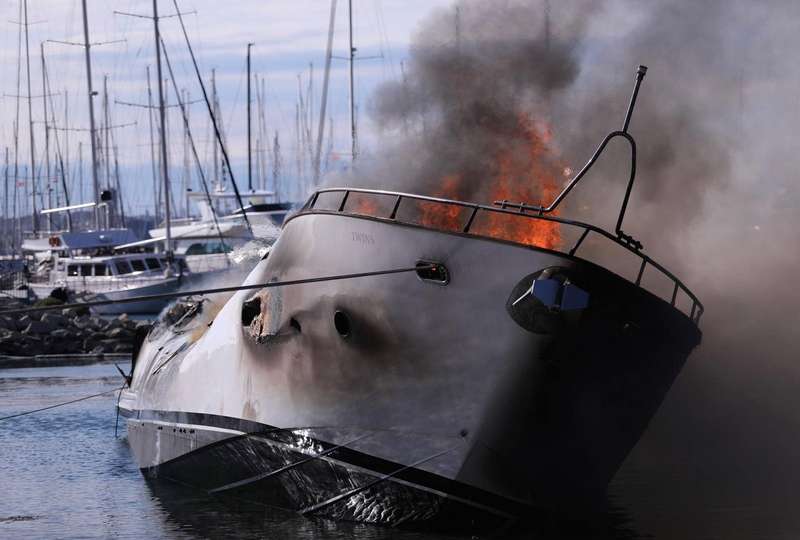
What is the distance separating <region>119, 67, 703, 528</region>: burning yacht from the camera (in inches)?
548

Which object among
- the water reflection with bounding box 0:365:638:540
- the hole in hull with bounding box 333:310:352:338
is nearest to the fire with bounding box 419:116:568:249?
the hole in hull with bounding box 333:310:352:338

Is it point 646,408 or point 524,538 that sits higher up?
point 646,408

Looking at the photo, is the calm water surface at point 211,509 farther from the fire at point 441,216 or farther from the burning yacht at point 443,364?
the fire at point 441,216

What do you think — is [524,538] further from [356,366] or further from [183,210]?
[183,210]

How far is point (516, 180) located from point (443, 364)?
3332 millimetres

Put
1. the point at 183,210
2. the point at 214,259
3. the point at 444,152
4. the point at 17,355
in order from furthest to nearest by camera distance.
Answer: the point at 183,210, the point at 214,259, the point at 17,355, the point at 444,152

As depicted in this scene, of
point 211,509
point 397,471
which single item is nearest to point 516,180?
point 397,471

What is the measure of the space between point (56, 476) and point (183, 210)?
91.8 metres

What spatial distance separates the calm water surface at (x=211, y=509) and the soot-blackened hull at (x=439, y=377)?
21.5 inches

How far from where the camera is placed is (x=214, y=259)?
79.4m

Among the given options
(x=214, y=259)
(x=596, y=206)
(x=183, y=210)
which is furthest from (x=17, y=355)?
(x=183, y=210)

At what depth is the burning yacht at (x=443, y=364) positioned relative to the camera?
13.9 meters

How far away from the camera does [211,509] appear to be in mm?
18016

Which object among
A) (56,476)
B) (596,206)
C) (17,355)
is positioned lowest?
(17,355)
